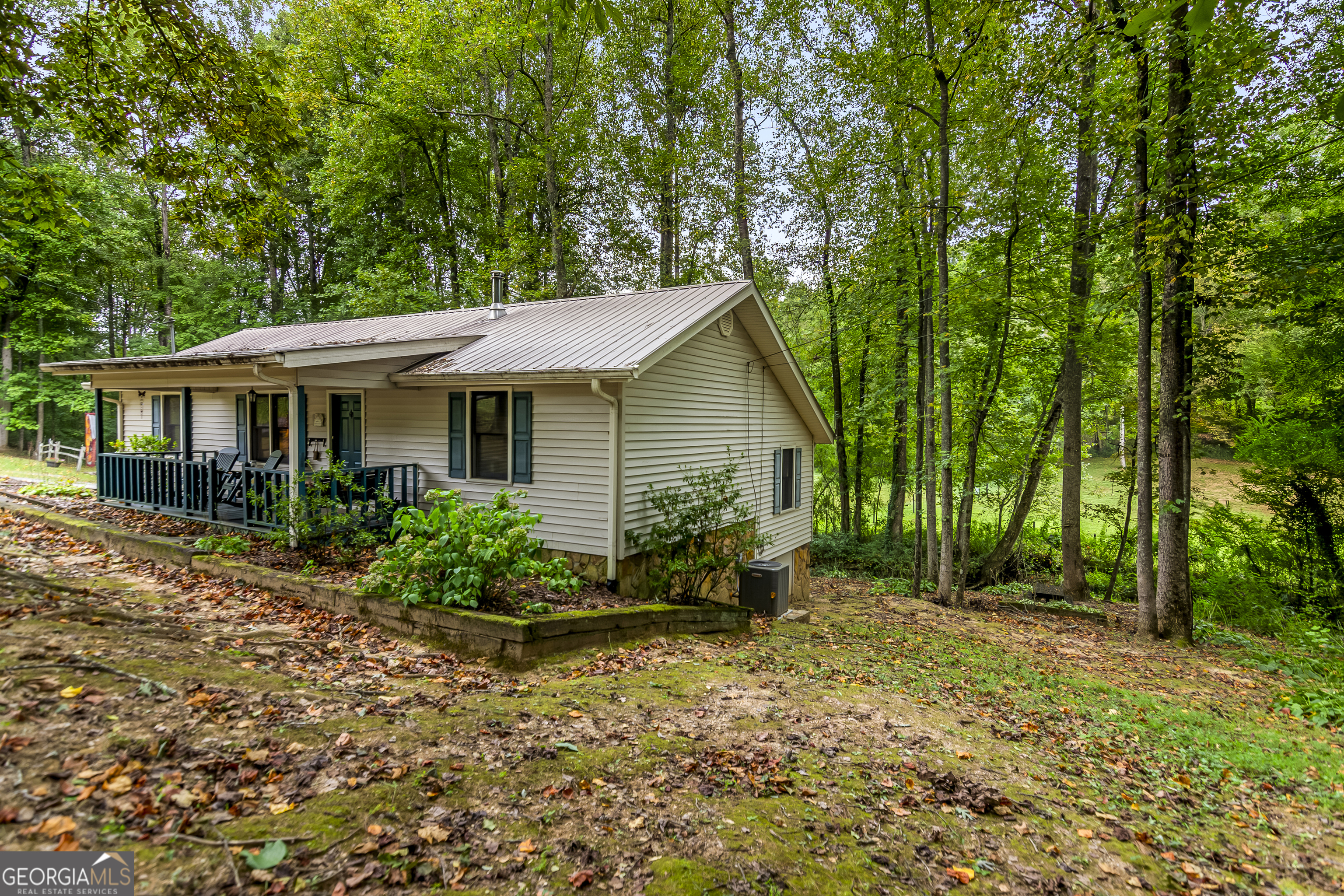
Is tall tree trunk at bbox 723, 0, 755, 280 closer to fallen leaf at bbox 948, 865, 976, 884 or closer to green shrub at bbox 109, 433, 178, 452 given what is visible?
green shrub at bbox 109, 433, 178, 452

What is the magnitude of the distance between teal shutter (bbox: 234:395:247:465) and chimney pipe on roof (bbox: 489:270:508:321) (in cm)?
545

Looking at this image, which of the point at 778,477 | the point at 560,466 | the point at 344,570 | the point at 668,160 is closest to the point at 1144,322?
the point at 778,477

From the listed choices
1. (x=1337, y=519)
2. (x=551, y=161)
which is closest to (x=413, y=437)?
(x=551, y=161)

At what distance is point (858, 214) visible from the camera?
689 inches

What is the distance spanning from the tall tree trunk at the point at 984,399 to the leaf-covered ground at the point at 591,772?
20.0ft

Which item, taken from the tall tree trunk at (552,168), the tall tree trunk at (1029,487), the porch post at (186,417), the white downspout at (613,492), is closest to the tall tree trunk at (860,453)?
the tall tree trunk at (1029,487)

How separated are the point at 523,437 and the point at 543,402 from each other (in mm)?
627

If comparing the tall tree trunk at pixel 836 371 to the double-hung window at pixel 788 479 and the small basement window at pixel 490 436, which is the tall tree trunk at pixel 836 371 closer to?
the double-hung window at pixel 788 479

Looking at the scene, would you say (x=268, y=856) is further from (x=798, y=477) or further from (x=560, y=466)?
(x=798, y=477)

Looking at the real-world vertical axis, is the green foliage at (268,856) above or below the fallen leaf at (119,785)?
below

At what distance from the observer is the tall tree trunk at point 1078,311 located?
10133mm

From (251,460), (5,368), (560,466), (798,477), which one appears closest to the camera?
(560,466)

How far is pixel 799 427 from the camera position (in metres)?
13.6

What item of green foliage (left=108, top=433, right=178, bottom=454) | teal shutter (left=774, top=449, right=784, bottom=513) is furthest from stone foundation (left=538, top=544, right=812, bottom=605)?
green foliage (left=108, top=433, right=178, bottom=454)
